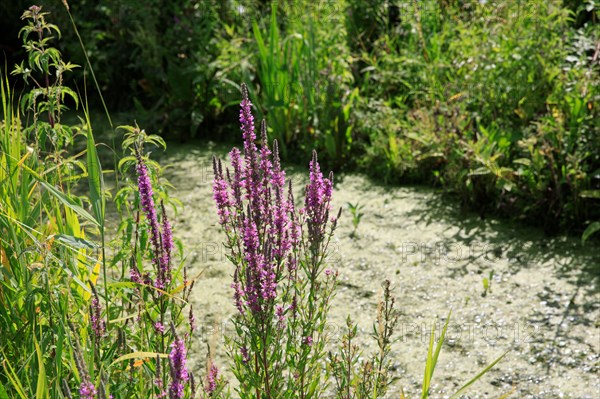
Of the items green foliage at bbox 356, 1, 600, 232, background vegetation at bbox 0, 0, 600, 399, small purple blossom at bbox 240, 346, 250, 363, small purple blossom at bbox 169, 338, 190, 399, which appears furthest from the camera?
green foliage at bbox 356, 1, 600, 232

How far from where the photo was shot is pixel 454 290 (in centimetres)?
386

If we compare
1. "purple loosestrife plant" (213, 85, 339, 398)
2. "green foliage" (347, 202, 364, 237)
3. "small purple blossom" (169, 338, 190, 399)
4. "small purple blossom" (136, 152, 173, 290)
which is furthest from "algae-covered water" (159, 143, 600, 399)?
"small purple blossom" (169, 338, 190, 399)

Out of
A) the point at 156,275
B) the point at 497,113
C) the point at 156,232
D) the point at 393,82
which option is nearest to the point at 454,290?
the point at 497,113

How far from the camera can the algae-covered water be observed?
3.26m

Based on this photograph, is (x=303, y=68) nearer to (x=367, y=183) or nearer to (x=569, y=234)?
(x=367, y=183)

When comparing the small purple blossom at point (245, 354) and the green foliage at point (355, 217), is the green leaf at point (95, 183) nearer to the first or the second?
the small purple blossom at point (245, 354)

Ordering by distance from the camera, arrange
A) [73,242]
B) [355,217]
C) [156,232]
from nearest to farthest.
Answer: [73,242] → [156,232] → [355,217]

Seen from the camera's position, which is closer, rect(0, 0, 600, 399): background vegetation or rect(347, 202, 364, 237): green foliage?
rect(0, 0, 600, 399): background vegetation

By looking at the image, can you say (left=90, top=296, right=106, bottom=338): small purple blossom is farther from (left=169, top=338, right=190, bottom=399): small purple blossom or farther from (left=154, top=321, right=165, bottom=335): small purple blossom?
(left=169, top=338, right=190, bottom=399): small purple blossom

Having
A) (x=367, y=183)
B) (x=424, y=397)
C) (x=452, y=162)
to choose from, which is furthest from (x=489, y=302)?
(x=424, y=397)

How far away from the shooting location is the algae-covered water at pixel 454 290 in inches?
128

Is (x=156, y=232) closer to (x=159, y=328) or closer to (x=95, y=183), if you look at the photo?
(x=95, y=183)

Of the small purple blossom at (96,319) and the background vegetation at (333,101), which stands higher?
the background vegetation at (333,101)

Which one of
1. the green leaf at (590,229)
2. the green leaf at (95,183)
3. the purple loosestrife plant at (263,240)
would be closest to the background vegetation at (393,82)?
the green leaf at (590,229)
